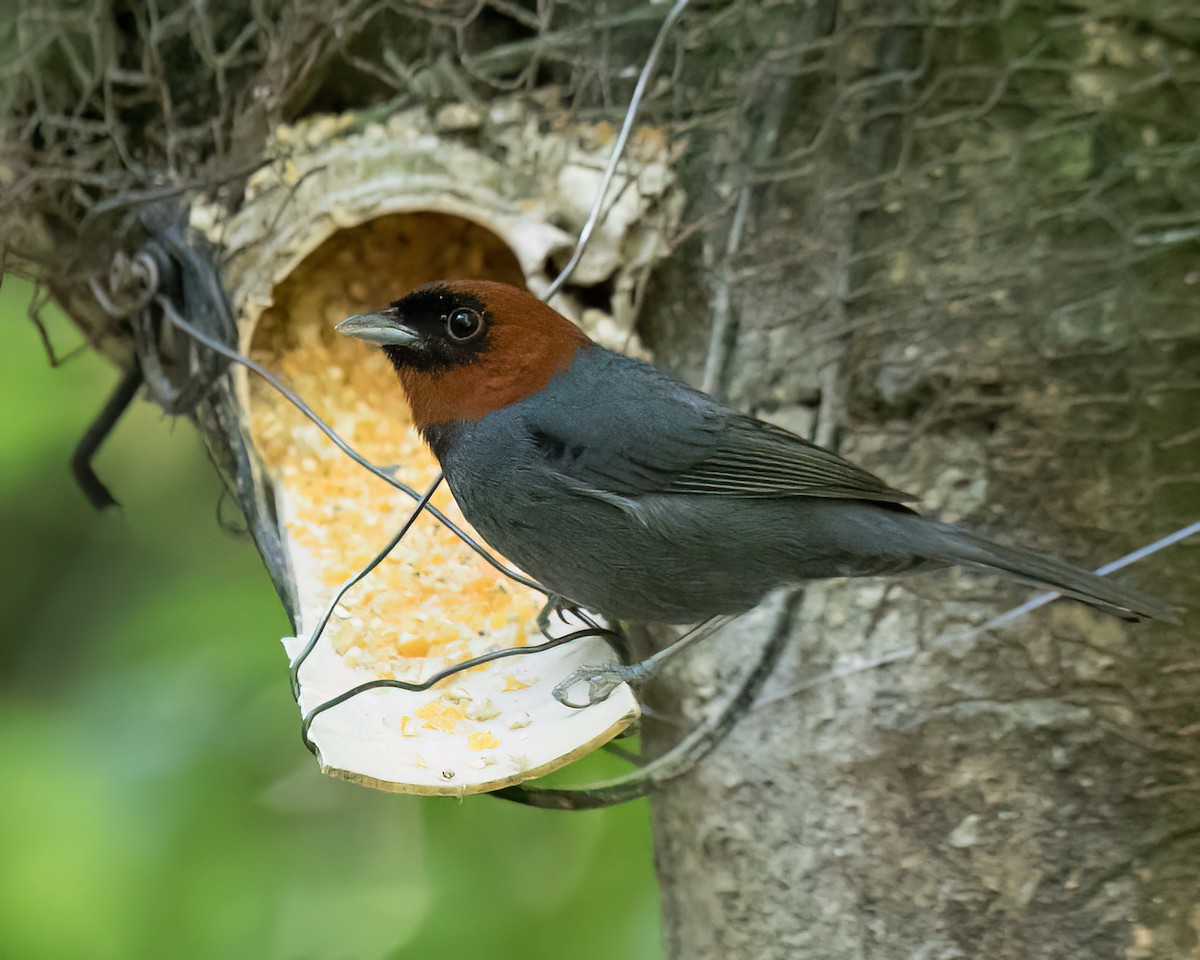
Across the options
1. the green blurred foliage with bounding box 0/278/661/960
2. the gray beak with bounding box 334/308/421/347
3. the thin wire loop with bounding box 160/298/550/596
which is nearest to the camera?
the thin wire loop with bounding box 160/298/550/596

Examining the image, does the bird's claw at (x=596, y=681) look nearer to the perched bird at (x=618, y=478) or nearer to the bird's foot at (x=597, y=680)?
the bird's foot at (x=597, y=680)

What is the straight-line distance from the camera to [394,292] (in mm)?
3188

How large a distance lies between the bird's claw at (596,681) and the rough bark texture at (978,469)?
0.71 meters

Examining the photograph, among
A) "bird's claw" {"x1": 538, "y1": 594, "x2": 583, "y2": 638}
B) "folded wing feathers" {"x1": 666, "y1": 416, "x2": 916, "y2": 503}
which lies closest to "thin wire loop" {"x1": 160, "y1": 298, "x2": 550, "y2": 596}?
"bird's claw" {"x1": 538, "y1": 594, "x2": 583, "y2": 638}

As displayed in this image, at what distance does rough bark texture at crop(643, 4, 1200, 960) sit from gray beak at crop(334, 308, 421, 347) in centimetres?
89

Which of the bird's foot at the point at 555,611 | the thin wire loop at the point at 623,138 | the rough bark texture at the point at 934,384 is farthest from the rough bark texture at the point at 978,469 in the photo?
the bird's foot at the point at 555,611

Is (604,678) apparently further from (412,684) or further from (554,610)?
(554,610)

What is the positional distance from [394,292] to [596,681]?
5.10 ft

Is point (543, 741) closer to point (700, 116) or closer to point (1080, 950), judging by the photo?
point (1080, 950)

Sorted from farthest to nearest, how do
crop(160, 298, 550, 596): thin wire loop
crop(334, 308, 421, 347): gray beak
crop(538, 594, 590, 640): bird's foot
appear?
crop(538, 594, 590, 640): bird's foot < crop(334, 308, 421, 347): gray beak < crop(160, 298, 550, 596): thin wire loop

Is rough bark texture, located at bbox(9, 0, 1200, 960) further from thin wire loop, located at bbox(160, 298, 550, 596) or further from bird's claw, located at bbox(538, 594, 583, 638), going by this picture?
bird's claw, located at bbox(538, 594, 583, 638)

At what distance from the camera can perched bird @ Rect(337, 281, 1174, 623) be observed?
219 centimetres

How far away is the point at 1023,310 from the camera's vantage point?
98.7 inches

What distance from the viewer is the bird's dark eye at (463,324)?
228 cm
